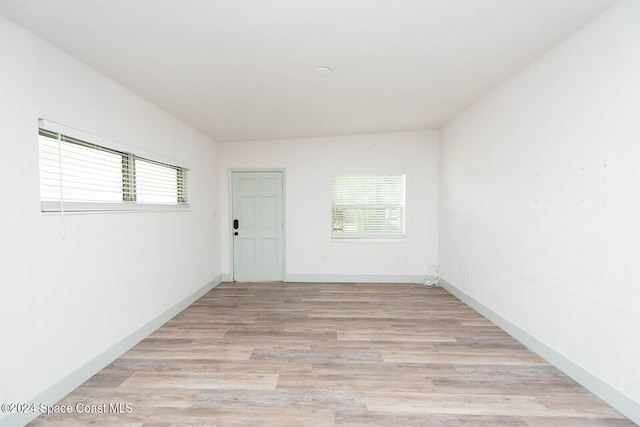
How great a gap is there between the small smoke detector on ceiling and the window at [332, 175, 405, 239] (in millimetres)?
2538

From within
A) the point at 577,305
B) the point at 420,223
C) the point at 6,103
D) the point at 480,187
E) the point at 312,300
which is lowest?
the point at 312,300

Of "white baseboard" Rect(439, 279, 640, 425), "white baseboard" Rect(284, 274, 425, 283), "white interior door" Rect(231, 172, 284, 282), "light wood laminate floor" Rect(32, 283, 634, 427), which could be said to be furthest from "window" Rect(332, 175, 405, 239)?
"white baseboard" Rect(439, 279, 640, 425)

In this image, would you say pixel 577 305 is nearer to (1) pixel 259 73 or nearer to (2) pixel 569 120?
(2) pixel 569 120

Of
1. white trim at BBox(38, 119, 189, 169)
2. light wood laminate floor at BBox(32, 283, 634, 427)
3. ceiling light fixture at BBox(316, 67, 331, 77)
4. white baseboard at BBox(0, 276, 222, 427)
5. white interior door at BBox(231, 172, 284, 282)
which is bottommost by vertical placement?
light wood laminate floor at BBox(32, 283, 634, 427)

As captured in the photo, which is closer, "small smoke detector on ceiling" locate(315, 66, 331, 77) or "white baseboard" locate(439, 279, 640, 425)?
"white baseboard" locate(439, 279, 640, 425)

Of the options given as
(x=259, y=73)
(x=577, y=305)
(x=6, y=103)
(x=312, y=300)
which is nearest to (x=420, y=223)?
(x=312, y=300)

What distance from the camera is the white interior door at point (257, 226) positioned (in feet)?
16.6

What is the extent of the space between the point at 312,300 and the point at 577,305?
2.87 meters

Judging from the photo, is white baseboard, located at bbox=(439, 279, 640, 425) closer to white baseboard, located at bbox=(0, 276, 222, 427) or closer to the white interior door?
the white interior door

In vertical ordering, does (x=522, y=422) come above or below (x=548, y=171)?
below

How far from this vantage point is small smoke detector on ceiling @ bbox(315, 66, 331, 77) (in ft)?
7.98

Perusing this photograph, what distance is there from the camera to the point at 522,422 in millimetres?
1757

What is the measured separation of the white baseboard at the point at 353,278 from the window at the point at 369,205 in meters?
0.68

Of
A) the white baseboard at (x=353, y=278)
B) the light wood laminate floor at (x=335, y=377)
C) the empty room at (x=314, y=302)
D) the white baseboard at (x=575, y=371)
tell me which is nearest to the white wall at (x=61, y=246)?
the empty room at (x=314, y=302)
